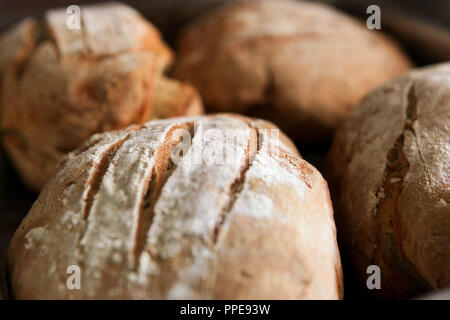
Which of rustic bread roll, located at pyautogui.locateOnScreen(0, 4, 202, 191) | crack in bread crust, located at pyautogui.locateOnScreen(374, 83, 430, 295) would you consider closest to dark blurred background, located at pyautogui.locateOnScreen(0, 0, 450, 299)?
rustic bread roll, located at pyautogui.locateOnScreen(0, 4, 202, 191)

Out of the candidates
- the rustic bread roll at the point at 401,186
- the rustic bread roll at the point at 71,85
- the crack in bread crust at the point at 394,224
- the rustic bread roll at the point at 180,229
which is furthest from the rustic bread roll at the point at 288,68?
the rustic bread roll at the point at 180,229

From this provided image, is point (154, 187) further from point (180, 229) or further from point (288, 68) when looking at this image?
point (288, 68)

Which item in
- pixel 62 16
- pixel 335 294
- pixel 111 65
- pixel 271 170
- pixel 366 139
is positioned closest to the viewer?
pixel 335 294

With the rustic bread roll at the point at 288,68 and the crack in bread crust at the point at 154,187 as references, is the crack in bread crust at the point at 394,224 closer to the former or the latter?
the crack in bread crust at the point at 154,187

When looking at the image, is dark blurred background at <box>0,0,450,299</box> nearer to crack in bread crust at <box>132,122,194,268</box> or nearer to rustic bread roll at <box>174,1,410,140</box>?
rustic bread roll at <box>174,1,410,140</box>
